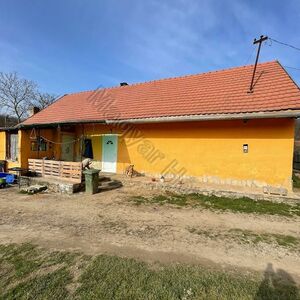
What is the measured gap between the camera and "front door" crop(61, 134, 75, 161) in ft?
45.2

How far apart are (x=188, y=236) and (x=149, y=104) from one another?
8.41 meters

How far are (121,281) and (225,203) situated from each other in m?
5.36

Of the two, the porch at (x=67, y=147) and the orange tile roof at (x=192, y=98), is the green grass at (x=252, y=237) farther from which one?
the porch at (x=67, y=147)

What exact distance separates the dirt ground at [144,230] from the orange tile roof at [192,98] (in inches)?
187

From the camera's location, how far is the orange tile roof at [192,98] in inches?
367

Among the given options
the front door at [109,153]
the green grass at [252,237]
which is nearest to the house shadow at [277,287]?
the green grass at [252,237]

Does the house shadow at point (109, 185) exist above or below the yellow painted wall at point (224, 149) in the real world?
below

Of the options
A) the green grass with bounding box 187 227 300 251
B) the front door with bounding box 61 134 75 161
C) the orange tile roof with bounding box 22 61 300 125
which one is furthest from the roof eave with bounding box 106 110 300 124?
the front door with bounding box 61 134 75 161

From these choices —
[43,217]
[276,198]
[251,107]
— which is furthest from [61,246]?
[251,107]

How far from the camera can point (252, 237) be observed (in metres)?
5.09

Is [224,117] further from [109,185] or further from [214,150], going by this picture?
[109,185]

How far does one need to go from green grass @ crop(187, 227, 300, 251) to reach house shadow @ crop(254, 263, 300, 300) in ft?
3.82

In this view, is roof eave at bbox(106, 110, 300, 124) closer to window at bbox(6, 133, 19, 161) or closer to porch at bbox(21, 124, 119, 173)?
porch at bbox(21, 124, 119, 173)

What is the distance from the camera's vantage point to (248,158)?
361 inches
